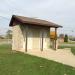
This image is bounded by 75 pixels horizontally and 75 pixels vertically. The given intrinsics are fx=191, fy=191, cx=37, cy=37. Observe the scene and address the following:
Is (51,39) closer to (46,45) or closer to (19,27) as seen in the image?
(46,45)

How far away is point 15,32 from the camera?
23.2 meters

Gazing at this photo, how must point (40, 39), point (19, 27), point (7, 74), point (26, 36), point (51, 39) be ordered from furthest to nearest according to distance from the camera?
point (51, 39)
point (40, 39)
point (19, 27)
point (26, 36)
point (7, 74)

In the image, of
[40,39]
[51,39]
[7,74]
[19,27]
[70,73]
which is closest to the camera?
[7,74]

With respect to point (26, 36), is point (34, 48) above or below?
below

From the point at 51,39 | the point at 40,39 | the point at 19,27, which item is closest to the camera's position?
the point at 19,27

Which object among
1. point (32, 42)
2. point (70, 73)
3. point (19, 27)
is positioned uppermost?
point (19, 27)

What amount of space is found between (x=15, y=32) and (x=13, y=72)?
13.7m

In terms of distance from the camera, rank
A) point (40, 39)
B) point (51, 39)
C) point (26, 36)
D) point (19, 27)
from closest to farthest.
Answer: point (26, 36)
point (19, 27)
point (40, 39)
point (51, 39)

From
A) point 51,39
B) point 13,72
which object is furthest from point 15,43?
point 13,72

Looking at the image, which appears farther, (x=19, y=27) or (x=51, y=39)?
(x=51, y=39)

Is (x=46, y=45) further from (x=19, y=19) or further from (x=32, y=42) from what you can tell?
(x=19, y=19)

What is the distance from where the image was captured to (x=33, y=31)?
74.9 ft

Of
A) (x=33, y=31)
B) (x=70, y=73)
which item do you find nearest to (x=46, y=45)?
(x=33, y=31)

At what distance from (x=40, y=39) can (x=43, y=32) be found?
1.03 metres
